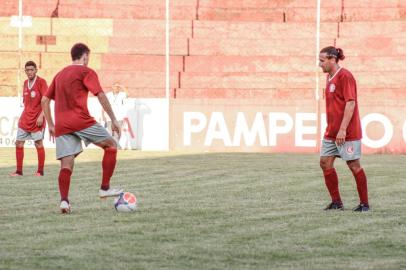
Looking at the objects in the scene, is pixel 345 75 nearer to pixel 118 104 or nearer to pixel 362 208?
pixel 362 208

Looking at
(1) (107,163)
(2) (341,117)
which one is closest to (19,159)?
(1) (107,163)

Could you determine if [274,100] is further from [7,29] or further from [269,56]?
[7,29]

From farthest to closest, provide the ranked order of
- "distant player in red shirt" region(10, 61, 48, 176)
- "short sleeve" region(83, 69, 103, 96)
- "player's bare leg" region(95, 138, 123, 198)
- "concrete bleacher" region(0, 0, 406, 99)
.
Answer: "concrete bleacher" region(0, 0, 406, 99)
"distant player in red shirt" region(10, 61, 48, 176)
"player's bare leg" region(95, 138, 123, 198)
"short sleeve" region(83, 69, 103, 96)

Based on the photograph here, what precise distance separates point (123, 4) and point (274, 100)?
31.7 feet

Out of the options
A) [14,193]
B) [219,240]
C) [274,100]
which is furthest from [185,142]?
[219,240]

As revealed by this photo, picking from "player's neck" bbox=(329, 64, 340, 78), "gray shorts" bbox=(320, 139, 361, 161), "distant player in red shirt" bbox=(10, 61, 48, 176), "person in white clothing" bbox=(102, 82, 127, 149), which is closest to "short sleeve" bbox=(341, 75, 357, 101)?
"player's neck" bbox=(329, 64, 340, 78)

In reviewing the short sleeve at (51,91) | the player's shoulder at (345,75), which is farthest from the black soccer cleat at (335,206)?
the short sleeve at (51,91)

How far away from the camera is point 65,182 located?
43.2 ft

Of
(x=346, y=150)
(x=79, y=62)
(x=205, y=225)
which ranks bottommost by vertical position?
(x=205, y=225)

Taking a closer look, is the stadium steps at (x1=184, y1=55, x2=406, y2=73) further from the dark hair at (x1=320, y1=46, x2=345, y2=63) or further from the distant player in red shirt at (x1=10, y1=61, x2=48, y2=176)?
the dark hair at (x1=320, y1=46, x2=345, y2=63)

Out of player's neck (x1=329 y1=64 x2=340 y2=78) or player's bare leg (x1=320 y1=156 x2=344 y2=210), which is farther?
player's bare leg (x1=320 y1=156 x2=344 y2=210)

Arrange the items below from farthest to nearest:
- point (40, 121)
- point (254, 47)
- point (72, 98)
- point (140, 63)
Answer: point (254, 47)
point (140, 63)
point (40, 121)
point (72, 98)

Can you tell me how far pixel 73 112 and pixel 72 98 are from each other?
173 mm

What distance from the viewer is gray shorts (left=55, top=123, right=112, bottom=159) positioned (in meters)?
13.3
